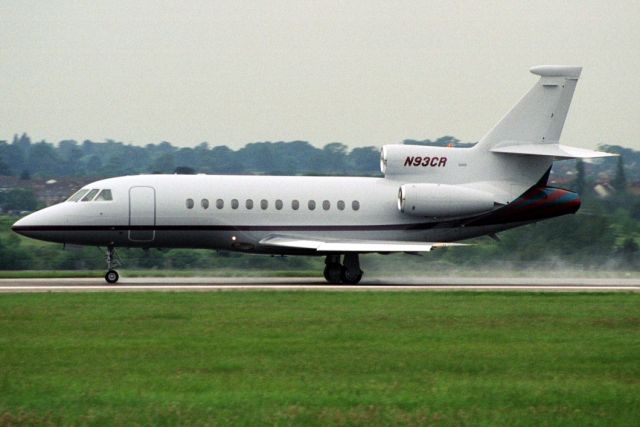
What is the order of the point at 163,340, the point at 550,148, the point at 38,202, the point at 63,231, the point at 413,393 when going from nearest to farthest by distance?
the point at 413,393 → the point at 163,340 → the point at 63,231 → the point at 550,148 → the point at 38,202

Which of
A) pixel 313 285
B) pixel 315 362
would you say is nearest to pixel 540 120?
pixel 313 285

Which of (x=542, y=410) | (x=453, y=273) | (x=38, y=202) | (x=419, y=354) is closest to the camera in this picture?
(x=542, y=410)

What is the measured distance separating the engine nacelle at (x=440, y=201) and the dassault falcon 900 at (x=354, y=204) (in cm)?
3

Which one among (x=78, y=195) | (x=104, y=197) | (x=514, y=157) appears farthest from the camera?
(x=514, y=157)

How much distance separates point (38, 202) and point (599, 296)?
134ft

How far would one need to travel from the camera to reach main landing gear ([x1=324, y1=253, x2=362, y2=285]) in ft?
128

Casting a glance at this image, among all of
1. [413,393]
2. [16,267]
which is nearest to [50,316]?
[413,393]

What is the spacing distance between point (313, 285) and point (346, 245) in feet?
5.71

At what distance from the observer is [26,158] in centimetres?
11975

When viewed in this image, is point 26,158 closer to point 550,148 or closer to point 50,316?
point 550,148

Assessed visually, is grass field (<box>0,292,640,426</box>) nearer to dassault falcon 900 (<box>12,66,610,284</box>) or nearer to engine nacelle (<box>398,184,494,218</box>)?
dassault falcon 900 (<box>12,66,610,284</box>)

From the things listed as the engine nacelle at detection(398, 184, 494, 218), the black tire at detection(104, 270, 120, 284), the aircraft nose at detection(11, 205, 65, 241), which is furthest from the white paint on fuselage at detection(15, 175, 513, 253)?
the black tire at detection(104, 270, 120, 284)

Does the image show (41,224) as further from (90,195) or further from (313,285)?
(313,285)

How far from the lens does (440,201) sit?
128ft
